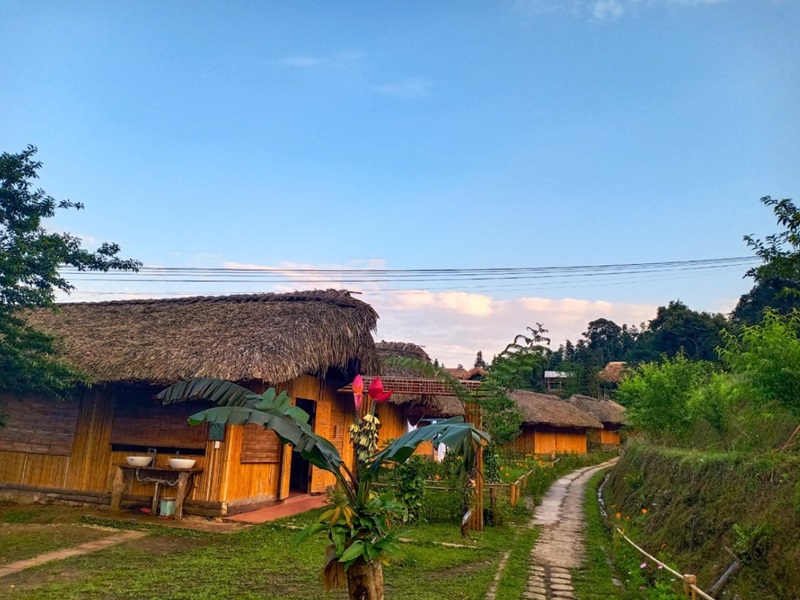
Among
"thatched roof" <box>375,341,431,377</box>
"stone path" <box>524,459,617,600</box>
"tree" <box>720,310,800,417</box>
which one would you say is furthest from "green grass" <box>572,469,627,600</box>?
"thatched roof" <box>375,341,431,377</box>

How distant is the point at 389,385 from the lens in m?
10.4

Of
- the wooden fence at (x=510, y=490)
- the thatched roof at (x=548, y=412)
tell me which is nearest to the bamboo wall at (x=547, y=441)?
the thatched roof at (x=548, y=412)

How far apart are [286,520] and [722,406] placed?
24.5 feet

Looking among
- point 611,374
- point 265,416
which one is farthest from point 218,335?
point 611,374

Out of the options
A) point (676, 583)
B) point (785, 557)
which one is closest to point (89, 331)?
point (676, 583)

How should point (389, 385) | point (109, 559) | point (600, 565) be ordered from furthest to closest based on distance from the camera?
point (389, 385) < point (600, 565) < point (109, 559)

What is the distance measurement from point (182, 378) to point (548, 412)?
77.0 feet

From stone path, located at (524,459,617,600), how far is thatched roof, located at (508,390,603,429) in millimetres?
10769

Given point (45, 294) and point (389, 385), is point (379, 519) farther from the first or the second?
point (45, 294)

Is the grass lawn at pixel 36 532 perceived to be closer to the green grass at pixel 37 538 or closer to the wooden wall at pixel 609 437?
the green grass at pixel 37 538

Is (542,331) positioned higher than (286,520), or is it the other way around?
(542,331)

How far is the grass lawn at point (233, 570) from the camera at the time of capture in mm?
5816

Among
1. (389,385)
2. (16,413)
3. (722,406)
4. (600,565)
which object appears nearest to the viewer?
(600,565)

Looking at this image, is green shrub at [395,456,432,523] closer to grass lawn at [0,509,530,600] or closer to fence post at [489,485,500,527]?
grass lawn at [0,509,530,600]
